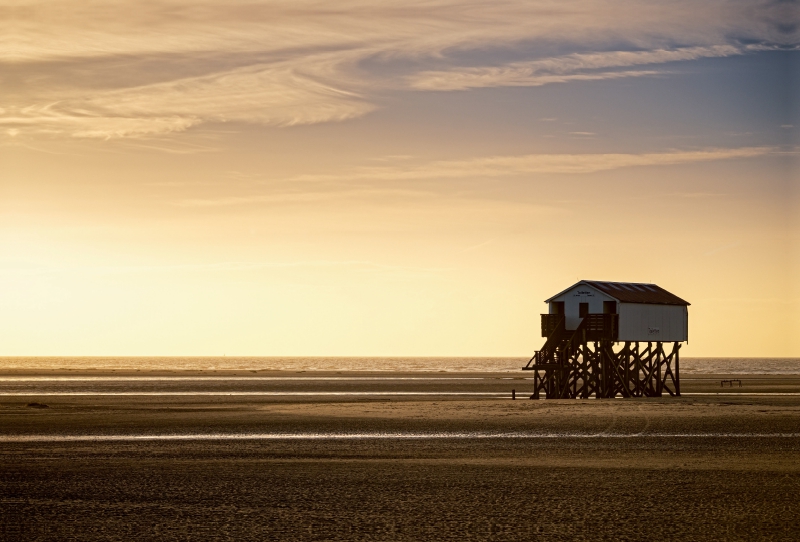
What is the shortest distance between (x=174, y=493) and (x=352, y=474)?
13.8 ft

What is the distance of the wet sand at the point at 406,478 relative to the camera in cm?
1398

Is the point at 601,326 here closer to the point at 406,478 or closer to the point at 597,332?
the point at 597,332

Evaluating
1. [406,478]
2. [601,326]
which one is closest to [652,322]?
[601,326]

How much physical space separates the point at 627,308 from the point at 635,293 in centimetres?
259

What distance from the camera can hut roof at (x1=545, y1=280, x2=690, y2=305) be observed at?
2154 inches

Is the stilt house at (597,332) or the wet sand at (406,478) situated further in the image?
the stilt house at (597,332)

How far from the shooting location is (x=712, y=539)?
13031mm

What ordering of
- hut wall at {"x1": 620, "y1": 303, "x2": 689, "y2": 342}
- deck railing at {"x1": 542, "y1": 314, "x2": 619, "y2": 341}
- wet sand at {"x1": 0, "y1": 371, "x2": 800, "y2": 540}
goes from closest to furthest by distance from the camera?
wet sand at {"x1": 0, "y1": 371, "x2": 800, "y2": 540} < deck railing at {"x1": 542, "y1": 314, "x2": 619, "y2": 341} < hut wall at {"x1": 620, "y1": 303, "x2": 689, "y2": 342}

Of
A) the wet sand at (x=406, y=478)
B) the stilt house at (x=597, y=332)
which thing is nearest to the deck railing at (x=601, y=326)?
the stilt house at (x=597, y=332)

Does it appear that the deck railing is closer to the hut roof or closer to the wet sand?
the hut roof

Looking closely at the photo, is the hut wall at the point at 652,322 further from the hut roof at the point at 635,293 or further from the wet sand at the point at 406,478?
the wet sand at the point at 406,478

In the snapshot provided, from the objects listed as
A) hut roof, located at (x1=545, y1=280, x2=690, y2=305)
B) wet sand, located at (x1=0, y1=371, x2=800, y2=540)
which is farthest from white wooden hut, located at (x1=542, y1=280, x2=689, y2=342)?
wet sand, located at (x1=0, y1=371, x2=800, y2=540)

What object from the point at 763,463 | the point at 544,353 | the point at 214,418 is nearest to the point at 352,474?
the point at 763,463

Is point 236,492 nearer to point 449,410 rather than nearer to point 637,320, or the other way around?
point 449,410
